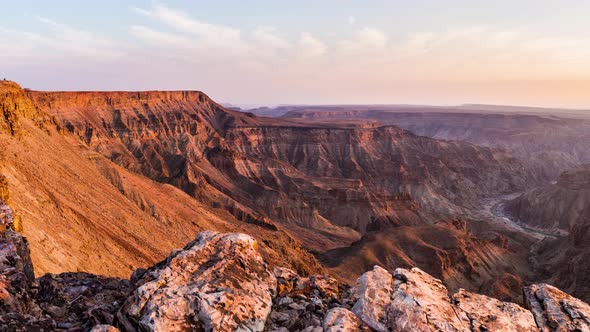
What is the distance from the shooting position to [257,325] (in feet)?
31.8

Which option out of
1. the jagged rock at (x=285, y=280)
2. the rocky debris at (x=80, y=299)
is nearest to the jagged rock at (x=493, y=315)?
the jagged rock at (x=285, y=280)

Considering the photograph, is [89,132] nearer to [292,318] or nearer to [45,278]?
[45,278]

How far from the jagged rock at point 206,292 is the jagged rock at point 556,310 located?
8039mm

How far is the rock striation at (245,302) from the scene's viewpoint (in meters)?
9.35

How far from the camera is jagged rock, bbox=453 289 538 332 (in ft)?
34.0

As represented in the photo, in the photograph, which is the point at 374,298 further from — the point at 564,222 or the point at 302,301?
the point at 564,222

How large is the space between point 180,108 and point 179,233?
10280 centimetres

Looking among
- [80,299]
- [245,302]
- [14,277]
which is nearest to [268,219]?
[80,299]


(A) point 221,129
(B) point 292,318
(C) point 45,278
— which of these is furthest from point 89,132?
(B) point 292,318

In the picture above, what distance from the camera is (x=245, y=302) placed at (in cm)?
1006

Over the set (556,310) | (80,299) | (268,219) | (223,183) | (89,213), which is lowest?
(268,219)

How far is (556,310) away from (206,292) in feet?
33.8

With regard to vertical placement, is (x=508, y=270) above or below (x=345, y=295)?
below

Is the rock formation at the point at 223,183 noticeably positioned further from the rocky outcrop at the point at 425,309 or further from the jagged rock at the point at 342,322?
the rocky outcrop at the point at 425,309
